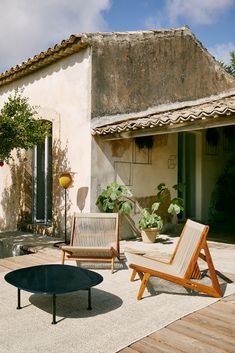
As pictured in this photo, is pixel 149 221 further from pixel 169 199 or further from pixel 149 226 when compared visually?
pixel 169 199

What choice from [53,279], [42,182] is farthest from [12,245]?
[53,279]

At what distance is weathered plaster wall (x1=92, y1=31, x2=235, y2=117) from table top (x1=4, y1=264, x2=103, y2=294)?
4.55m

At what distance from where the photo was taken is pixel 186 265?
4121mm

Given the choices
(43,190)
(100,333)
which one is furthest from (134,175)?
(100,333)

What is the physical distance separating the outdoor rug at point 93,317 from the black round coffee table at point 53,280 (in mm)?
190

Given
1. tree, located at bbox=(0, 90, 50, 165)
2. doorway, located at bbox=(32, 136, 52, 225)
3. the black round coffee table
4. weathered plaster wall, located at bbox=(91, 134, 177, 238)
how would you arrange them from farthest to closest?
doorway, located at bbox=(32, 136, 52, 225), weathered plaster wall, located at bbox=(91, 134, 177, 238), tree, located at bbox=(0, 90, 50, 165), the black round coffee table

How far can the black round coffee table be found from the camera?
11.1ft

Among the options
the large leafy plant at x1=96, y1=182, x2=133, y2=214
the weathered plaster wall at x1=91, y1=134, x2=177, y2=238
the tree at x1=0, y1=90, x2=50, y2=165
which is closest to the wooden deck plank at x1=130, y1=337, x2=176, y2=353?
the large leafy plant at x1=96, y1=182, x2=133, y2=214

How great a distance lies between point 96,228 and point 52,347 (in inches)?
123

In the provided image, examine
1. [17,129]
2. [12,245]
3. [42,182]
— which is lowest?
[12,245]

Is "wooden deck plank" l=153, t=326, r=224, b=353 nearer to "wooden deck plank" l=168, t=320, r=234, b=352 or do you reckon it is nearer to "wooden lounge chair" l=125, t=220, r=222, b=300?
"wooden deck plank" l=168, t=320, r=234, b=352

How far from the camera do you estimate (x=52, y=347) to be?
2.86 meters

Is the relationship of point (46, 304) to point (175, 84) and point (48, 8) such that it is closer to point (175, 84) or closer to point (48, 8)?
point (175, 84)

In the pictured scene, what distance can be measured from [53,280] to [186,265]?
5.19 feet
